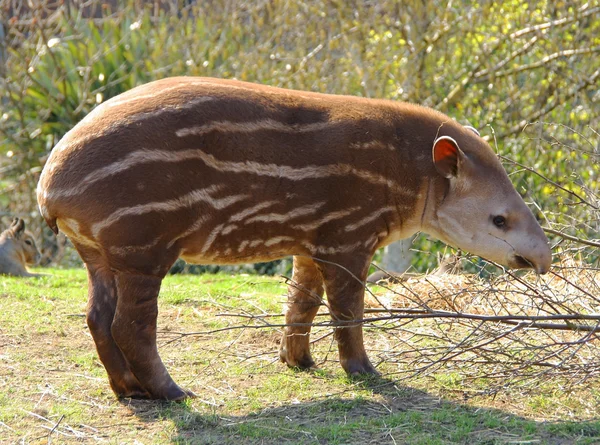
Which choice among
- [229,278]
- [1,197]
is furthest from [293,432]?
[1,197]

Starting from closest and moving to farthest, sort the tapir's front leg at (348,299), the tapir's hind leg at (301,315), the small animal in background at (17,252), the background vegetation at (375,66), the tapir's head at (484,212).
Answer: the tapir's front leg at (348,299) → the tapir's head at (484,212) → the tapir's hind leg at (301,315) → the small animal in background at (17,252) → the background vegetation at (375,66)

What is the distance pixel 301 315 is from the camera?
211 inches

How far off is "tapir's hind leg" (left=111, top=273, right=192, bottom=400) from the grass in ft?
0.51

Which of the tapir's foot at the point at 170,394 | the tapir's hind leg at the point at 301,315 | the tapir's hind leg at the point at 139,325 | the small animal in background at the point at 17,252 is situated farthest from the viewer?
the small animal in background at the point at 17,252

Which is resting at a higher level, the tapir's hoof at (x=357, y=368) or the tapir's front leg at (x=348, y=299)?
the tapir's front leg at (x=348, y=299)

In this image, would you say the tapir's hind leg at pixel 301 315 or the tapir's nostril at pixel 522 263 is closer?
the tapir's nostril at pixel 522 263

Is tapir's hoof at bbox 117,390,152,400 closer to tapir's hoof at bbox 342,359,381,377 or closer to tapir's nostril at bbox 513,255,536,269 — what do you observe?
tapir's hoof at bbox 342,359,381,377

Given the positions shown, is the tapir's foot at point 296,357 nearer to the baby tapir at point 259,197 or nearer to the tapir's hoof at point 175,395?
the baby tapir at point 259,197

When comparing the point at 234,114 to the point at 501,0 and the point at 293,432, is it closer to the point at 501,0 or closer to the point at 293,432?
the point at 293,432

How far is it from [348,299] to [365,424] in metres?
0.90

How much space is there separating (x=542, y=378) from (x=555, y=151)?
5933 millimetres

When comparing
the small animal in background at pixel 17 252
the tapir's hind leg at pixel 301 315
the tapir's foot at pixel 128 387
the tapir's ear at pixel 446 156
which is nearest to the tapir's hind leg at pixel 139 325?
the tapir's foot at pixel 128 387

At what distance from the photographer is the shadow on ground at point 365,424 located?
161 inches

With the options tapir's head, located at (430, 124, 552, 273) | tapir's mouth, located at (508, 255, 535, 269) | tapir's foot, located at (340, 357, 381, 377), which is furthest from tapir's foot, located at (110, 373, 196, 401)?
tapir's mouth, located at (508, 255, 535, 269)
